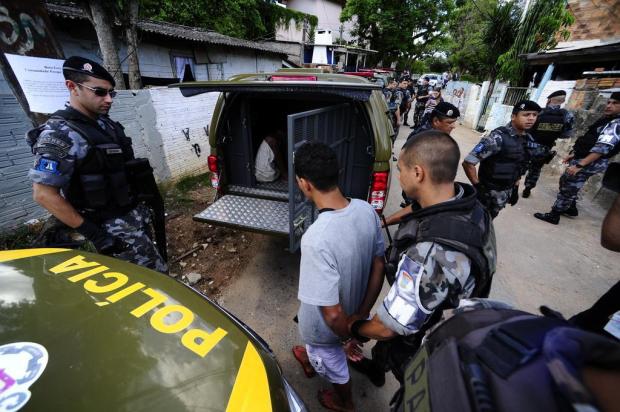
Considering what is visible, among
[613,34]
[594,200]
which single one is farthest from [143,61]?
[613,34]

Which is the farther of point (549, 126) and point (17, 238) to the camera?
point (549, 126)

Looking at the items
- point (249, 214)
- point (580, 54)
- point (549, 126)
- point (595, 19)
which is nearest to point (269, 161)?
point (249, 214)

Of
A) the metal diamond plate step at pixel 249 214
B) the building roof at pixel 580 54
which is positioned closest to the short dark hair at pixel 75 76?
the metal diamond plate step at pixel 249 214

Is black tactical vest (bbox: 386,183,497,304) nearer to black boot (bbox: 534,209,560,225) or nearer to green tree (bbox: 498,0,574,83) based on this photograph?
black boot (bbox: 534,209,560,225)

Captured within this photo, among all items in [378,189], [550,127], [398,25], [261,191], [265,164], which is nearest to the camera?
[378,189]

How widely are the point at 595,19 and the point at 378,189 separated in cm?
1462

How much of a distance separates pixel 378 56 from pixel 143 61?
22799mm

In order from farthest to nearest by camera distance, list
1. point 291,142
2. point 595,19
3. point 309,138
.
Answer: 1. point 595,19
2. point 309,138
3. point 291,142

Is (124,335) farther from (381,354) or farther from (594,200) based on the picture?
(594,200)

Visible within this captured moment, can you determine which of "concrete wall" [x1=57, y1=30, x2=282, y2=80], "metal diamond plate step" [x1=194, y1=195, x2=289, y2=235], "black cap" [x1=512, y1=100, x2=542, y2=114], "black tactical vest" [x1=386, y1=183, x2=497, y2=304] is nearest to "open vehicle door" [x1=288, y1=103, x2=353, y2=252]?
"metal diamond plate step" [x1=194, y1=195, x2=289, y2=235]

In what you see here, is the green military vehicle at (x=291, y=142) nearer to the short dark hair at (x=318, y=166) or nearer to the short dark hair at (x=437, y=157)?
the short dark hair at (x=318, y=166)

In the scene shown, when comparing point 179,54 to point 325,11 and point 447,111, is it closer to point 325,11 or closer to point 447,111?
point 447,111

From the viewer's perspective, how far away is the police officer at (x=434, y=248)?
3.53 ft

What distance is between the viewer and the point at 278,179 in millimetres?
4008
